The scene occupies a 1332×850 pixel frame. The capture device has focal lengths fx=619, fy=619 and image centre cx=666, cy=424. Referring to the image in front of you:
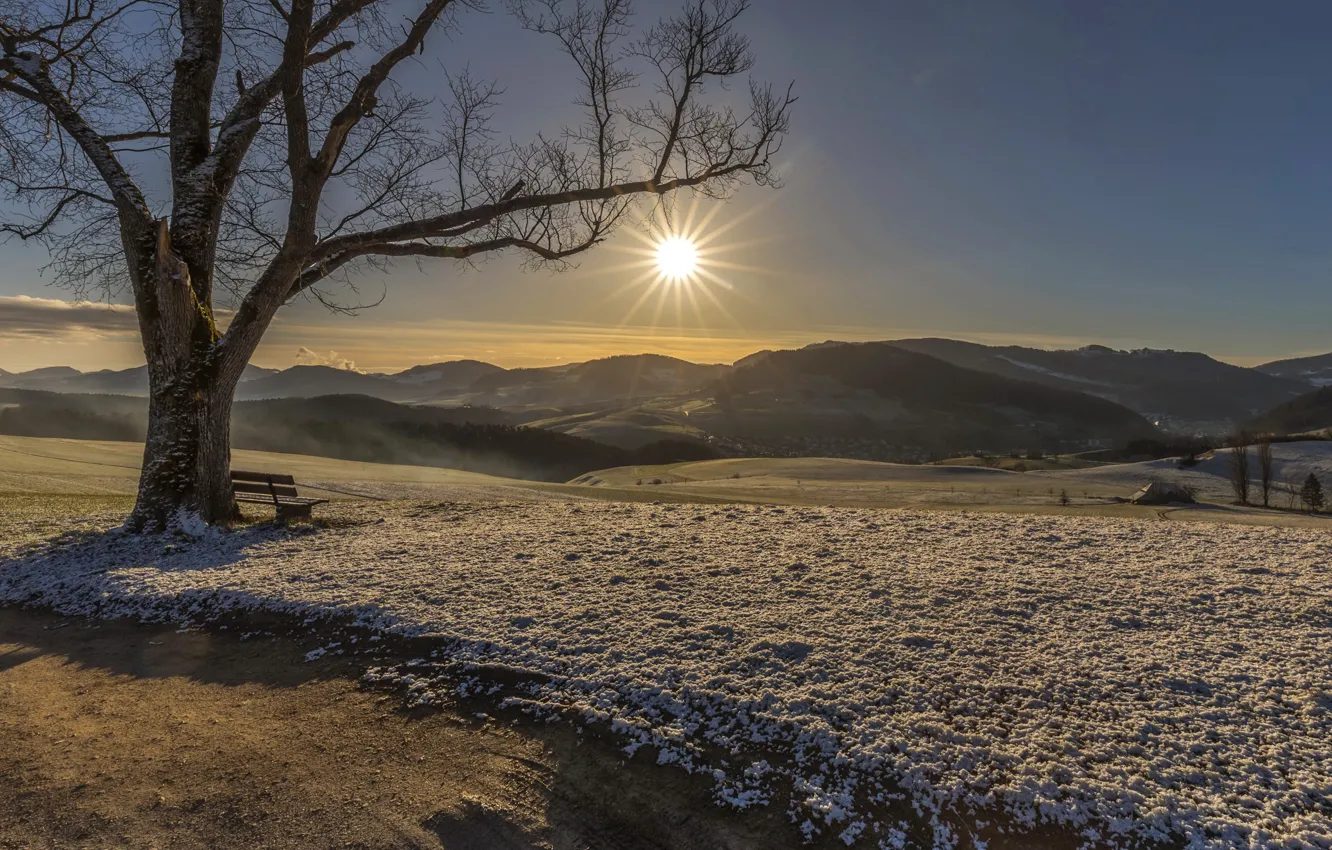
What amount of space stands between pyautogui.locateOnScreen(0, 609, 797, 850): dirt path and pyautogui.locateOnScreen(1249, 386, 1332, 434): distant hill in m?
193

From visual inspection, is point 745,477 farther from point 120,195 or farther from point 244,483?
point 120,195

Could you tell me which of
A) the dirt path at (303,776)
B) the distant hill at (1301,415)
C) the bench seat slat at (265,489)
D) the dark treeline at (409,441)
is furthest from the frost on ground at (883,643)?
the distant hill at (1301,415)

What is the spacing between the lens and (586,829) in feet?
13.2

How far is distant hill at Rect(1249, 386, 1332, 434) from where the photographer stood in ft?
479

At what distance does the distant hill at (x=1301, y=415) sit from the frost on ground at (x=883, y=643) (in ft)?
611

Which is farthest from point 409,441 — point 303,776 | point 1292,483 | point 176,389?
point 303,776

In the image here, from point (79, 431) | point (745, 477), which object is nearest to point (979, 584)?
point (745, 477)

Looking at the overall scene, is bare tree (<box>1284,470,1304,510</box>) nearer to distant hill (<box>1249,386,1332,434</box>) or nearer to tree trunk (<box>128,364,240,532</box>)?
tree trunk (<box>128,364,240,532</box>)

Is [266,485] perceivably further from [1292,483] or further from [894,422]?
[894,422]

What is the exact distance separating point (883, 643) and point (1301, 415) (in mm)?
215689

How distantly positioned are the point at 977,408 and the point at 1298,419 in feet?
235

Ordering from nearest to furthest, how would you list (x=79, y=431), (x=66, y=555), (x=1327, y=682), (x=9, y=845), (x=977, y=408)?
1. (x=9, y=845)
2. (x=1327, y=682)
3. (x=66, y=555)
4. (x=79, y=431)
5. (x=977, y=408)

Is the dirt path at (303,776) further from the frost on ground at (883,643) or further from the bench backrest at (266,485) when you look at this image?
the bench backrest at (266,485)

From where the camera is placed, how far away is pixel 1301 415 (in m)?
154
